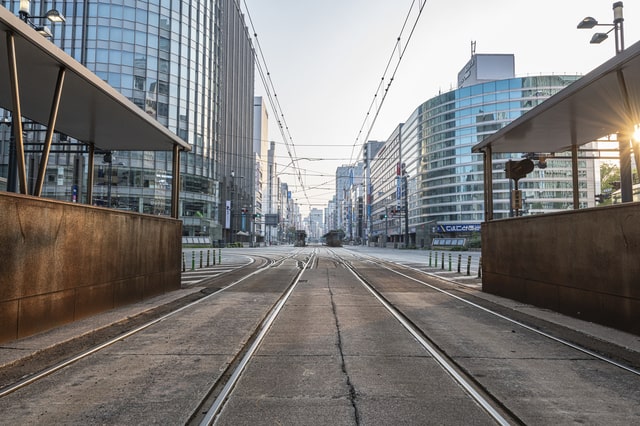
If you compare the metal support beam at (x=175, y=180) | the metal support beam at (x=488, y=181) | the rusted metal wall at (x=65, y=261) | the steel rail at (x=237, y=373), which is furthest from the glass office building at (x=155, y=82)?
the steel rail at (x=237, y=373)

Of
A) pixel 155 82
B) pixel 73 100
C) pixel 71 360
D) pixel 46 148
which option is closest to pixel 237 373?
pixel 71 360

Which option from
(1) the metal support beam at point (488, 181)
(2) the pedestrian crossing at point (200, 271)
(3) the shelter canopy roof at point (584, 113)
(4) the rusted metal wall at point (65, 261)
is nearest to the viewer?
(4) the rusted metal wall at point (65, 261)

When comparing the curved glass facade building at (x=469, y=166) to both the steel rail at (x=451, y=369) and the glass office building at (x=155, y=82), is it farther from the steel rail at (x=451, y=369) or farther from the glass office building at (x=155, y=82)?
the steel rail at (x=451, y=369)

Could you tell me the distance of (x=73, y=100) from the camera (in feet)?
31.5

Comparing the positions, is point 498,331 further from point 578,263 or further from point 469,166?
point 469,166

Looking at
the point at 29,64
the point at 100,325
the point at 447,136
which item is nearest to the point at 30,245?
the point at 100,325

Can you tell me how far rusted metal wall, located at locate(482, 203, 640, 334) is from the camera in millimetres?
7410

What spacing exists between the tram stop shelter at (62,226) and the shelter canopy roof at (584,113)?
10050mm

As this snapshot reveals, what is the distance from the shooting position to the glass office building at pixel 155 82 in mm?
54031

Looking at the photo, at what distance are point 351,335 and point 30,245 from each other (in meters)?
5.63

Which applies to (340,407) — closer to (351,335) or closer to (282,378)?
(282,378)

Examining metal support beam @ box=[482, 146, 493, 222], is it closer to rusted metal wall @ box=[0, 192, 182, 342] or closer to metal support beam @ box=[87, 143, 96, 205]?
rusted metal wall @ box=[0, 192, 182, 342]

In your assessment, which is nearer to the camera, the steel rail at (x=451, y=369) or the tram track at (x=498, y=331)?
the steel rail at (x=451, y=369)

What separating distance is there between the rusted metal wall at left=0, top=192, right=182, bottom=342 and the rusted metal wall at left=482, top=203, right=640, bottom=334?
10259mm
